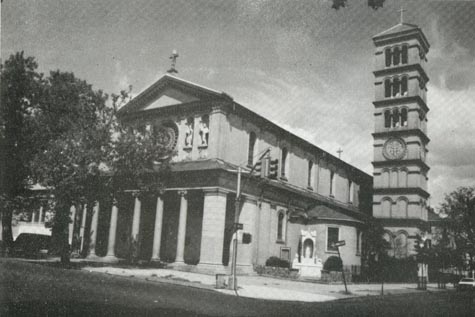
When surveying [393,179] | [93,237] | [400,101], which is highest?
[400,101]

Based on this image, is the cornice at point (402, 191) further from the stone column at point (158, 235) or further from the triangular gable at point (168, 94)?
the stone column at point (158, 235)

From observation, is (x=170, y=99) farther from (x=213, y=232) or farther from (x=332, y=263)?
(x=332, y=263)

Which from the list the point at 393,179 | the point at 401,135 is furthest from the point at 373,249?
the point at 401,135

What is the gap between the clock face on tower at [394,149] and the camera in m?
50.9

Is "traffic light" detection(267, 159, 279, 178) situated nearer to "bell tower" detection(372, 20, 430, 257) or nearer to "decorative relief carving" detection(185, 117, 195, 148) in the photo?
"decorative relief carving" detection(185, 117, 195, 148)

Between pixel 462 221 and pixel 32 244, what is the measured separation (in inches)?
1478

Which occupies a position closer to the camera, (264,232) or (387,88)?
(264,232)

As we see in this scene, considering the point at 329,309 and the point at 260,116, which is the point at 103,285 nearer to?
the point at 329,309

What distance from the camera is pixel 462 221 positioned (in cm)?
4141

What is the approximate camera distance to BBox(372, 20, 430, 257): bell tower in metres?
49.8

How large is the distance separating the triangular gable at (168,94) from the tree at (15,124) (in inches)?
251

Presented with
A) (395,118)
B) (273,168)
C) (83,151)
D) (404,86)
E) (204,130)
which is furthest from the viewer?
(395,118)

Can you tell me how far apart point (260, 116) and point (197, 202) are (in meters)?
8.31

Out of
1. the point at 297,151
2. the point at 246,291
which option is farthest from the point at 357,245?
the point at 246,291
